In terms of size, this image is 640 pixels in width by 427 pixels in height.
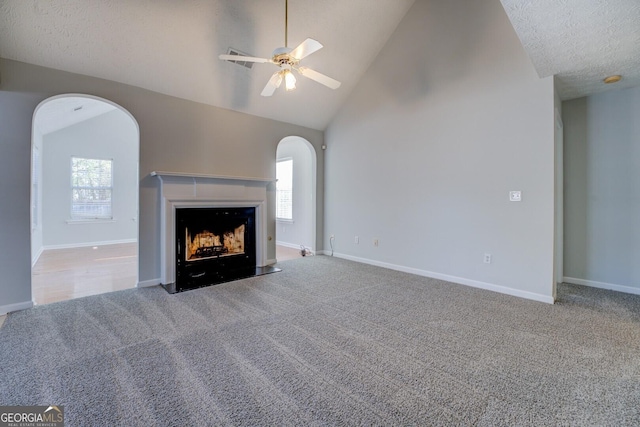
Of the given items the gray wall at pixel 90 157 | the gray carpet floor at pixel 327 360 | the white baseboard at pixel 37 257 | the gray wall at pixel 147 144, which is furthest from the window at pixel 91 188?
the gray carpet floor at pixel 327 360

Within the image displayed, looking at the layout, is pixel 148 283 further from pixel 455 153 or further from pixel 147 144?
pixel 455 153

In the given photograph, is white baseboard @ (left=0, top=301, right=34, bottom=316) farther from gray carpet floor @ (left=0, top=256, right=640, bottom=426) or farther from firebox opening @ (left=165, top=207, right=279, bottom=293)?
firebox opening @ (left=165, top=207, right=279, bottom=293)

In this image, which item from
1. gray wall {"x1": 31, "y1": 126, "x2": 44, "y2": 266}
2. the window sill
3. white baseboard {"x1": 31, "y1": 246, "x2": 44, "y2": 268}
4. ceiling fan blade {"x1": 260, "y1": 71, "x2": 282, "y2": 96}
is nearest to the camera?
ceiling fan blade {"x1": 260, "y1": 71, "x2": 282, "y2": 96}

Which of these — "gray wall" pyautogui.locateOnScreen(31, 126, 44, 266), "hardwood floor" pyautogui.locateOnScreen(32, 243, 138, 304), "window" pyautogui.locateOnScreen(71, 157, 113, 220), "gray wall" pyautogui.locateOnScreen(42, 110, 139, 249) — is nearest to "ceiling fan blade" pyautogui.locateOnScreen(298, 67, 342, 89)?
"hardwood floor" pyautogui.locateOnScreen(32, 243, 138, 304)

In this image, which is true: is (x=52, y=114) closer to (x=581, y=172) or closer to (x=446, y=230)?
(x=446, y=230)

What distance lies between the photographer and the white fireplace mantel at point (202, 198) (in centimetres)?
380

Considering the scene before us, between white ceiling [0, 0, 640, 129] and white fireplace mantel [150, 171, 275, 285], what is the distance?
3.85 ft

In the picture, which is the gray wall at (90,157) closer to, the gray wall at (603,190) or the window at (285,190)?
the window at (285,190)

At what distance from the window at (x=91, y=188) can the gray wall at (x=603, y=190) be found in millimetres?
9824

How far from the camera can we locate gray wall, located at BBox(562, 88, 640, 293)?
11.3 feet

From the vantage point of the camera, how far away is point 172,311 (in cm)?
292

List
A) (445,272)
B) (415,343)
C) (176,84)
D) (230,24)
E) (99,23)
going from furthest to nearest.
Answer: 1. (445,272)
2. (176,84)
3. (230,24)
4. (99,23)
5. (415,343)

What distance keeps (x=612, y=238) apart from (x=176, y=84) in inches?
238

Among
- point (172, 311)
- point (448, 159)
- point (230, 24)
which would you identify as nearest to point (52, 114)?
point (230, 24)
